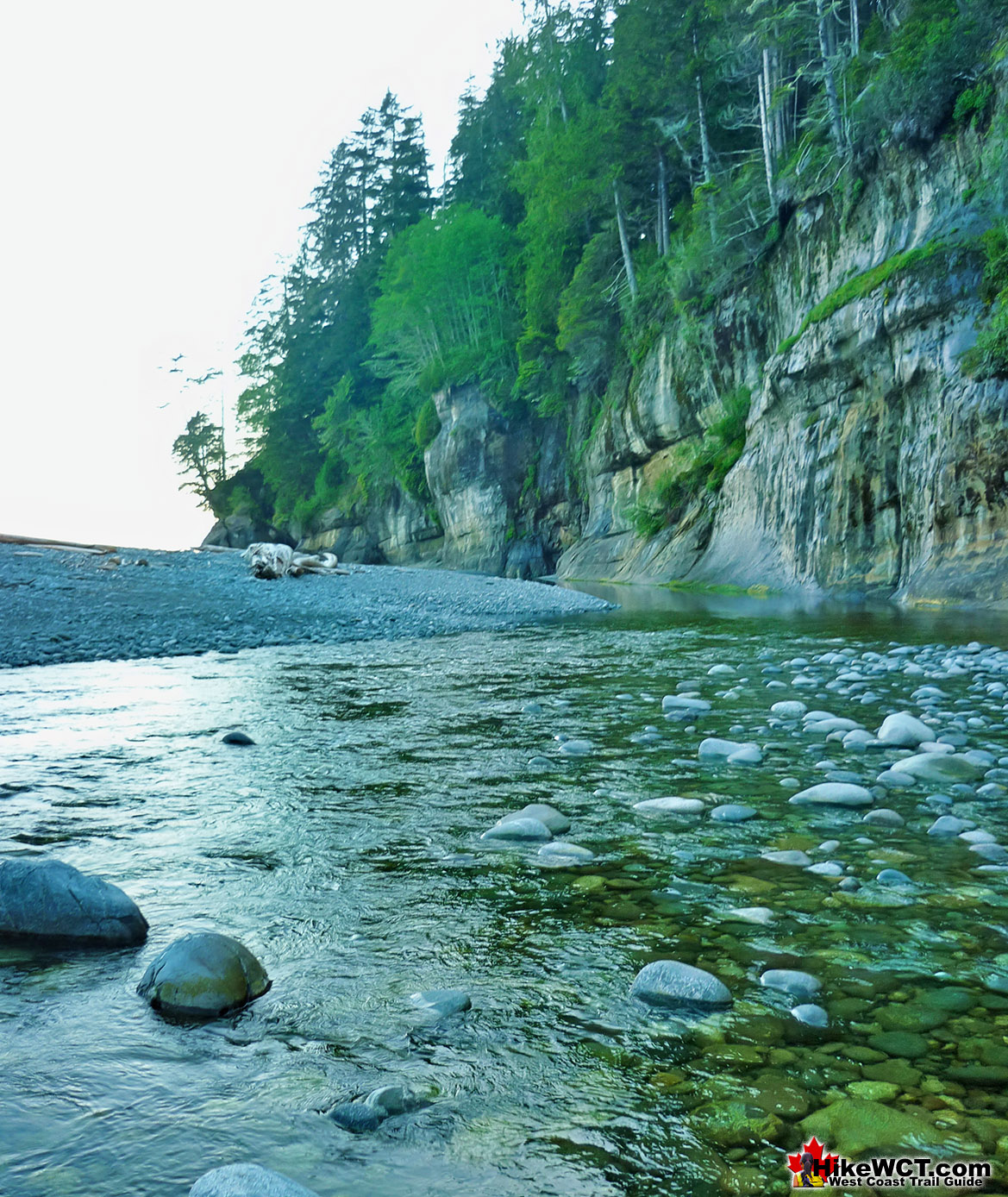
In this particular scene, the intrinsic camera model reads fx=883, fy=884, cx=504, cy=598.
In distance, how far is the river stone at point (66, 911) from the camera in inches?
78.5

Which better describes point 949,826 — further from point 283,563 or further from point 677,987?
point 283,563

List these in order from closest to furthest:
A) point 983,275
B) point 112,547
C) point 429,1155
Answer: point 429,1155 < point 983,275 < point 112,547

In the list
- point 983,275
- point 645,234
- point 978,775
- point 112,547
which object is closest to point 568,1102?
point 978,775

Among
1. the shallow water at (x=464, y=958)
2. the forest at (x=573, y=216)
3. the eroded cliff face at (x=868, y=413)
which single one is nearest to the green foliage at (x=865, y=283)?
the eroded cliff face at (x=868, y=413)

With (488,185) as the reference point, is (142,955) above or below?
below

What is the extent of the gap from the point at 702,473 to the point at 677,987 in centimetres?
2364

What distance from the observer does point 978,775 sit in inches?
130

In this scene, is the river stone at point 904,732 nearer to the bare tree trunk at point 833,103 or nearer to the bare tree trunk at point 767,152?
the bare tree trunk at point 833,103

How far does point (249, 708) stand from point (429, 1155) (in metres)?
4.38

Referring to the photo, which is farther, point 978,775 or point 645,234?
point 645,234

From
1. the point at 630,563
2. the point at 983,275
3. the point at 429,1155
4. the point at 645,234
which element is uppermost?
the point at 645,234

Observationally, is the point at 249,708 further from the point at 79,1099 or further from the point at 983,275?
the point at 983,275

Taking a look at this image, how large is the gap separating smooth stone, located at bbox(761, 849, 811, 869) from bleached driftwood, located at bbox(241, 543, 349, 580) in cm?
1532


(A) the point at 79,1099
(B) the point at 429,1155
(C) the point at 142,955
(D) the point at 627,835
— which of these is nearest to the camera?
(B) the point at 429,1155
